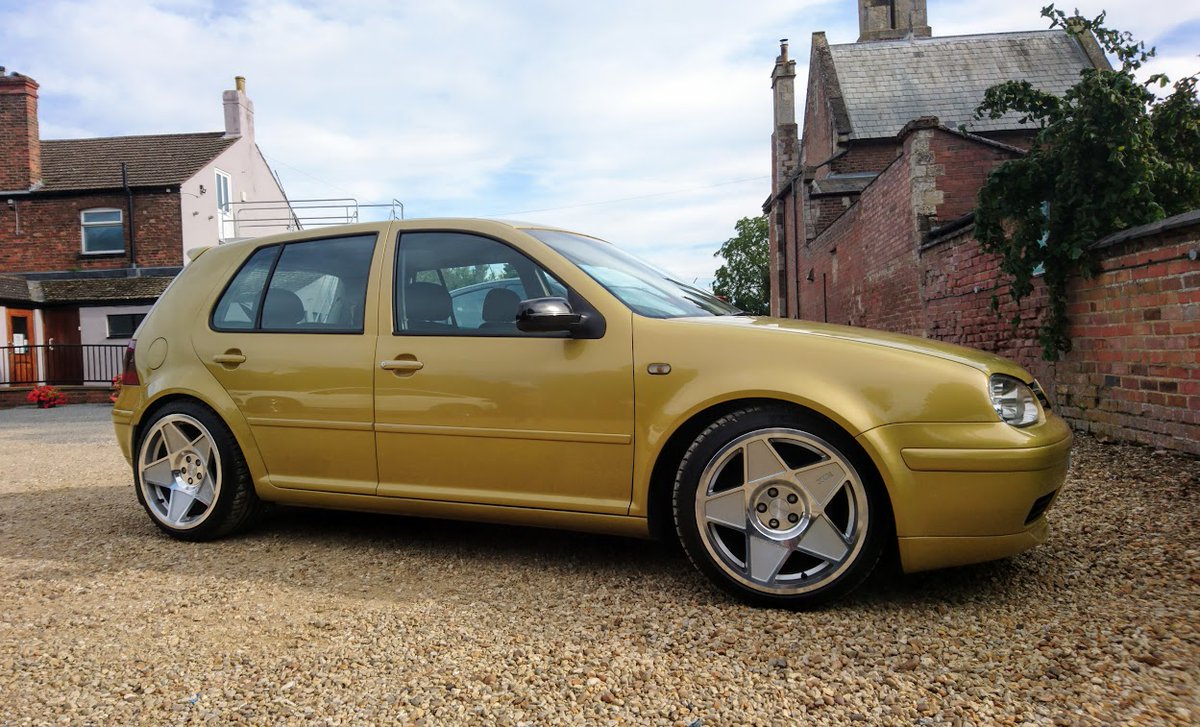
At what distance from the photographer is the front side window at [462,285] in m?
3.47

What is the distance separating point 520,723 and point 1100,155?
21.9 ft

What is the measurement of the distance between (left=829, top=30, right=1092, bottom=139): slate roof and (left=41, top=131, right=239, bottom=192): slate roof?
20.9m

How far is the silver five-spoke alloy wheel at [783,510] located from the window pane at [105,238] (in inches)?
1027

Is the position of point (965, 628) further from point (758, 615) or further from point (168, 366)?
point (168, 366)

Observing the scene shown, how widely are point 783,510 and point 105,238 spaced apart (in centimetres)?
2668

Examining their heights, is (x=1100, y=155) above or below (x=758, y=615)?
above

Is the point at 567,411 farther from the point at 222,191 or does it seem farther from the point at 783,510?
the point at 222,191

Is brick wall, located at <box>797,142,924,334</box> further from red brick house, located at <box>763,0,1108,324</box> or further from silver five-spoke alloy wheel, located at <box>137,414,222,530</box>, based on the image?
silver five-spoke alloy wheel, located at <box>137,414,222,530</box>

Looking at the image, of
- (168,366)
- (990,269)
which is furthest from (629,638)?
(990,269)

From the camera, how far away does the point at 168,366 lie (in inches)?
163

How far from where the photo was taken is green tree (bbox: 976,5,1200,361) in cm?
616

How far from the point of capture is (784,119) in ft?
105

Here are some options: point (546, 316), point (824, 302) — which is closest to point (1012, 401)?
point (546, 316)

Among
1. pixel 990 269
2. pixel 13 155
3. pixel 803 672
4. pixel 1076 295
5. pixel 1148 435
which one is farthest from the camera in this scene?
pixel 13 155
